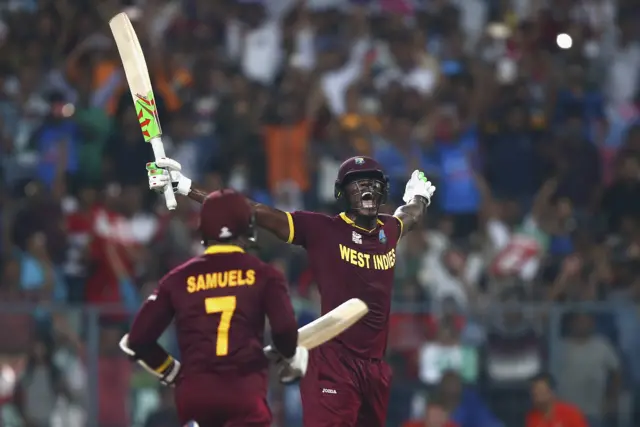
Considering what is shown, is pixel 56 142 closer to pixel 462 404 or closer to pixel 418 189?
pixel 462 404

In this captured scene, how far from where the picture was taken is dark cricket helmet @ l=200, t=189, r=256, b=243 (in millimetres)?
8133

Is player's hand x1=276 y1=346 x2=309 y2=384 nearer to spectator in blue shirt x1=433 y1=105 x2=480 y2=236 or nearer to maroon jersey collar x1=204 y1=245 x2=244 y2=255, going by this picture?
maroon jersey collar x1=204 y1=245 x2=244 y2=255

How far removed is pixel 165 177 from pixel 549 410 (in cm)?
577

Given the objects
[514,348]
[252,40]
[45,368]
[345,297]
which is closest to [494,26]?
[252,40]

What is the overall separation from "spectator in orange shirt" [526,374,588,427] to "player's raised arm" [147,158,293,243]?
503 cm

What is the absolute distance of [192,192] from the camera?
1017 centimetres

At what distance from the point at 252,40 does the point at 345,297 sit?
326 inches

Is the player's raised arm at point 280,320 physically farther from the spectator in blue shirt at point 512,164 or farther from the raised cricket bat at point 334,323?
the spectator in blue shirt at point 512,164

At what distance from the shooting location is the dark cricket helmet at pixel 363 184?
395 inches

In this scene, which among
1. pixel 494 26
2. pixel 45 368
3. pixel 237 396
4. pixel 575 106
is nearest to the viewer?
pixel 237 396

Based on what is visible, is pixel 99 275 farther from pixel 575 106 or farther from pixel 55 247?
pixel 575 106

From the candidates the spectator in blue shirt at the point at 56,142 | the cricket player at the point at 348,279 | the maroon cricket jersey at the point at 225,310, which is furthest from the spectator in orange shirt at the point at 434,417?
the maroon cricket jersey at the point at 225,310

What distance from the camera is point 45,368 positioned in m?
14.1

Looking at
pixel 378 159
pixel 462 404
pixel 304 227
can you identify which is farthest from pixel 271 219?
pixel 378 159
